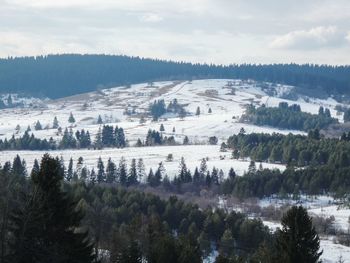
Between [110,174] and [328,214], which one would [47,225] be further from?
[110,174]

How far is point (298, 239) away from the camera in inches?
1124

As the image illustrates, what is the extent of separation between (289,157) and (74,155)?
235 ft

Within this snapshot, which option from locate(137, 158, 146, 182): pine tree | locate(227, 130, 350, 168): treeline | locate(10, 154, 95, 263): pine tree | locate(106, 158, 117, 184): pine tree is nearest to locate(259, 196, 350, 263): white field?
locate(227, 130, 350, 168): treeline

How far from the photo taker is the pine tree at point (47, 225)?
64.9 ft

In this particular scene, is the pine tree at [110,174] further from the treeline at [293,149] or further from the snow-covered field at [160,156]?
the treeline at [293,149]

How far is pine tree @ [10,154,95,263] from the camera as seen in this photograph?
19.8 meters

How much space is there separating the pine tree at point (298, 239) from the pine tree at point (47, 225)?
1046cm

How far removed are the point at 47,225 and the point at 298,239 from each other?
13.5 meters

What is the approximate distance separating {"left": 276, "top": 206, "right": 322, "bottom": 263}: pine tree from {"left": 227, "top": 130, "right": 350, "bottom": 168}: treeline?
113 meters

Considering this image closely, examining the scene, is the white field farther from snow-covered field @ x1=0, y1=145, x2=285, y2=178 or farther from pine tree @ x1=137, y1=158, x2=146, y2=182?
pine tree @ x1=137, y1=158, x2=146, y2=182

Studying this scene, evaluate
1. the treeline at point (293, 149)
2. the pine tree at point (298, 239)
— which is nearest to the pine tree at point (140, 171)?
the treeline at point (293, 149)

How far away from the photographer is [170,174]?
149 meters

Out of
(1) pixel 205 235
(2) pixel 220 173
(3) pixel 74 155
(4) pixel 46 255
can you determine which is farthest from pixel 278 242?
(3) pixel 74 155

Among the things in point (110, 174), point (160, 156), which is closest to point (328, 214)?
point (110, 174)
